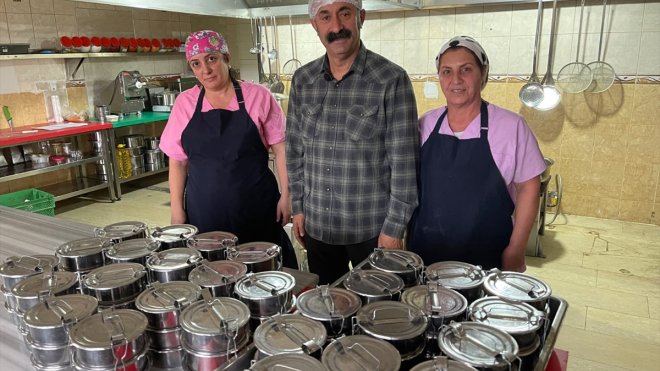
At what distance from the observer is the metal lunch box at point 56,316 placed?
0.93 metres

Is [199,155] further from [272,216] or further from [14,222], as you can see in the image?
[14,222]

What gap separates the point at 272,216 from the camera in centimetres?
212

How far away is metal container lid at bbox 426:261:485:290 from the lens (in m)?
1.07

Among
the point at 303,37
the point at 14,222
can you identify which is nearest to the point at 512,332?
the point at 14,222

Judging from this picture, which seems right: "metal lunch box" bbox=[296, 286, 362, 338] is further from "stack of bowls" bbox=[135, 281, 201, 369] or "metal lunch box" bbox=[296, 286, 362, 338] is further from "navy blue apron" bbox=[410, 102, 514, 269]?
"navy blue apron" bbox=[410, 102, 514, 269]

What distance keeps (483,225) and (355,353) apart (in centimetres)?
93

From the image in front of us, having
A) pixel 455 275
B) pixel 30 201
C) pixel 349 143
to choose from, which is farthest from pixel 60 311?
pixel 30 201

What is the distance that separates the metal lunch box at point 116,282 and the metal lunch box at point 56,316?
0.03m

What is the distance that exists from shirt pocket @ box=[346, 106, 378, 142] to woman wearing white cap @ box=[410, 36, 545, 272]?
0.20 metres

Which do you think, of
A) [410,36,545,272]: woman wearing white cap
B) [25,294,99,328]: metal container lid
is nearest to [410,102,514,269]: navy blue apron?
[410,36,545,272]: woman wearing white cap

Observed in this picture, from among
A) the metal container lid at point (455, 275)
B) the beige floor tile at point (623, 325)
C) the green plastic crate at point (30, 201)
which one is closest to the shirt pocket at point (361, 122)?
the metal container lid at point (455, 275)

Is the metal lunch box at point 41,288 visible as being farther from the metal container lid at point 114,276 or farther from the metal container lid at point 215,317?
the metal container lid at point 215,317

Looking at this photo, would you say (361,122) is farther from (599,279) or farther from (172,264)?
(599,279)

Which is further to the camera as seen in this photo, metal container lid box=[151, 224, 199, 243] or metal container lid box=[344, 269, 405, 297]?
metal container lid box=[151, 224, 199, 243]
